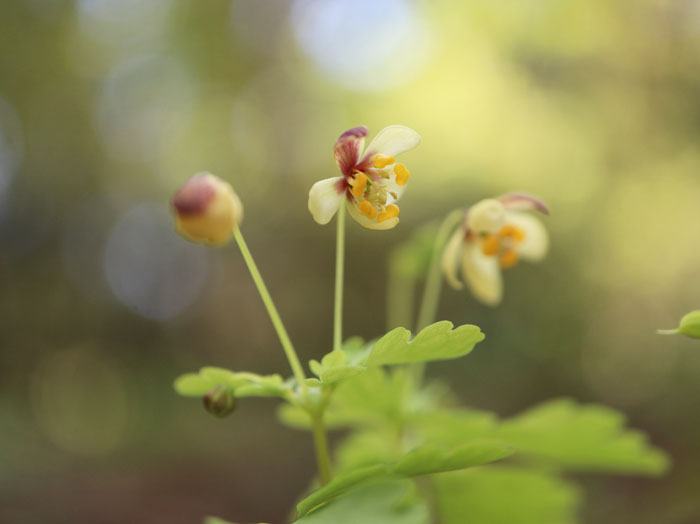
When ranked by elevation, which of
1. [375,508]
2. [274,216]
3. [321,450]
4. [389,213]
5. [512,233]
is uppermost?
[274,216]

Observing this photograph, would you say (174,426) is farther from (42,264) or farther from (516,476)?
(516,476)

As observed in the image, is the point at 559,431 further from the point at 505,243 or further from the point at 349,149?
the point at 349,149

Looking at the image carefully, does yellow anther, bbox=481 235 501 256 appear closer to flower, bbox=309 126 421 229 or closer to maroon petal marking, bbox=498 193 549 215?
maroon petal marking, bbox=498 193 549 215

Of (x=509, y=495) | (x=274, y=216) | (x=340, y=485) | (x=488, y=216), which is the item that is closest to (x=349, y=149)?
(x=488, y=216)

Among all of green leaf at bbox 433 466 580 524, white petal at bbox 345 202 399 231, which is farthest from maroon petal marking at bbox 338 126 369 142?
green leaf at bbox 433 466 580 524

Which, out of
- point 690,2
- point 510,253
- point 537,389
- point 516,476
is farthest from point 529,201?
point 690,2

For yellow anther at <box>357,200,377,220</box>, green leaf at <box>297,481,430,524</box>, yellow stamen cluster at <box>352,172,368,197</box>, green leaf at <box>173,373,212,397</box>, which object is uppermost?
yellow stamen cluster at <box>352,172,368,197</box>

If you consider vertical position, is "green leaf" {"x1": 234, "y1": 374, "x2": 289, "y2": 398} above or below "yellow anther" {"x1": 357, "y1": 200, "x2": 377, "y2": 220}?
below
